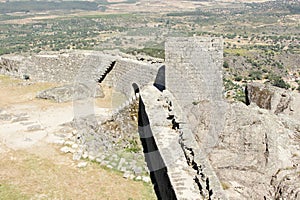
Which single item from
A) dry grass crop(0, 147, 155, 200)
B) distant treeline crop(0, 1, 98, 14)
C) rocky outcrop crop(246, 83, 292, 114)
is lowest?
dry grass crop(0, 147, 155, 200)

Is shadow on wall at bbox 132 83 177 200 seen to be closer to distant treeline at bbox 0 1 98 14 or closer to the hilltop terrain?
the hilltop terrain

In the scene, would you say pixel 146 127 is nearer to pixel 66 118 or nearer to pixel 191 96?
pixel 191 96

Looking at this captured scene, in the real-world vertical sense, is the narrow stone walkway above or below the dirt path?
above

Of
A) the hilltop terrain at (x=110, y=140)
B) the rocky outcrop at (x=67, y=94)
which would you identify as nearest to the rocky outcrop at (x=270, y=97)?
the hilltop terrain at (x=110, y=140)

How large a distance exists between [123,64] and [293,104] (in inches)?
334

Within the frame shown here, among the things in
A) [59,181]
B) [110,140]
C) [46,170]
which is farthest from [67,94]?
[59,181]

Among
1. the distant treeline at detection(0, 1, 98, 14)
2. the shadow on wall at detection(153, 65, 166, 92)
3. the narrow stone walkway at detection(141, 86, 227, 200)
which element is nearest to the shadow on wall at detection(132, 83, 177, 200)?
the narrow stone walkway at detection(141, 86, 227, 200)

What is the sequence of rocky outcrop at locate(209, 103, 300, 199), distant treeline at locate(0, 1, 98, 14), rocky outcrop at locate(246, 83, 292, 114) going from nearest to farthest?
rocky outcrop at locate(209, 103, 300, 199)
rocky outcrop at locate(246, 83, 292, 114)
distant treeline at locate(0, 1, 98, 14)

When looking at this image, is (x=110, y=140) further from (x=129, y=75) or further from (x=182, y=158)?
(x=129, y=75)

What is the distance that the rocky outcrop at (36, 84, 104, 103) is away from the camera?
53.3ft

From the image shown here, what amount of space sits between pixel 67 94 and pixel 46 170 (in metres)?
Result: 6.82

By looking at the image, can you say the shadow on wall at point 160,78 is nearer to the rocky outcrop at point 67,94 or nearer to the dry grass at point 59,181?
the rocky outcrop at point 67,94

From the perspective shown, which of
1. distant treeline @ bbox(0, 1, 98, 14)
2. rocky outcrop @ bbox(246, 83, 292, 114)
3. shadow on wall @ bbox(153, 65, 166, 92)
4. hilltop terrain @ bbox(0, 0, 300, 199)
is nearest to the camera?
hilltop terrain @ bbox(0, 0, 300, 199)

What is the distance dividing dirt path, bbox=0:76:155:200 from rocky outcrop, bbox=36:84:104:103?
1.98 meters
